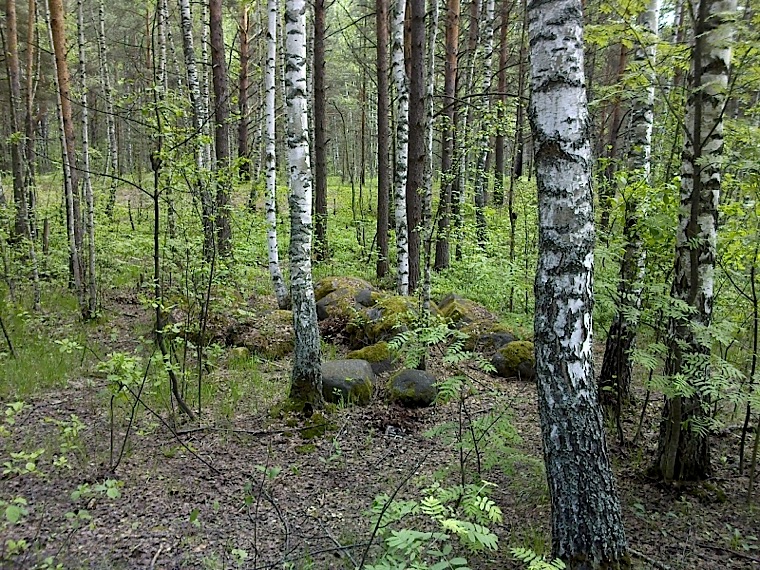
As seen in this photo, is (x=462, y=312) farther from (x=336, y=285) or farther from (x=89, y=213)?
Answer: (x=89, y=213)

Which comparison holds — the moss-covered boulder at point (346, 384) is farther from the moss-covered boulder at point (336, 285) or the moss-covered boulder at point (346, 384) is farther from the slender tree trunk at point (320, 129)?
the slender tree trunk at point (320, 129)

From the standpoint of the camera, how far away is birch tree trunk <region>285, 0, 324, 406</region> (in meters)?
5.35

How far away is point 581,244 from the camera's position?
2.87 meters

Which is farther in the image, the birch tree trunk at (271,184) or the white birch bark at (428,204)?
the birch tree trunk at (271,184)

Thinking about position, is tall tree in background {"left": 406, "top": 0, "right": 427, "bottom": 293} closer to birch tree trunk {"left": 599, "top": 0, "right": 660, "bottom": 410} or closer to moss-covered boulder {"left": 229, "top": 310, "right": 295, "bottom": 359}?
moss-covered boulder {"left": 229, "top": 310, "right": 295, "bottom": 359}

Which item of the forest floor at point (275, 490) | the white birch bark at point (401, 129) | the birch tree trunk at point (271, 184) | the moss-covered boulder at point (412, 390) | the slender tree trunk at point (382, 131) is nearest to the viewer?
the forest floor at point (275, 490)

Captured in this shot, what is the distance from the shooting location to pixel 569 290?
2863mm

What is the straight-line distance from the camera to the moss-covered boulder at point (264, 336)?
24.6 feet

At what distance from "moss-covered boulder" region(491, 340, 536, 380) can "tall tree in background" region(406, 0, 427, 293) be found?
2.21m

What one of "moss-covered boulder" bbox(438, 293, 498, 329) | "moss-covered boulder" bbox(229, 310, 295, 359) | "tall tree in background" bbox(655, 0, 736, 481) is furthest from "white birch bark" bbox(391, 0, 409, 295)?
"tall tree in background" bbox(655, 0, 736, 481)

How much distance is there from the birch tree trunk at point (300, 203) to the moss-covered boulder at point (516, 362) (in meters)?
2.85

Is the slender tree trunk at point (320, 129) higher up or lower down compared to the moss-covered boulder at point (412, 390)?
higher up

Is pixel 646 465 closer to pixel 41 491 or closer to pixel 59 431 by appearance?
pixel 41 491

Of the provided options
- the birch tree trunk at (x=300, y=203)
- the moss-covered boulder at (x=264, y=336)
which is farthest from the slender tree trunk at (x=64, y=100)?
the birch tree trunk at (x=300, y=203)
